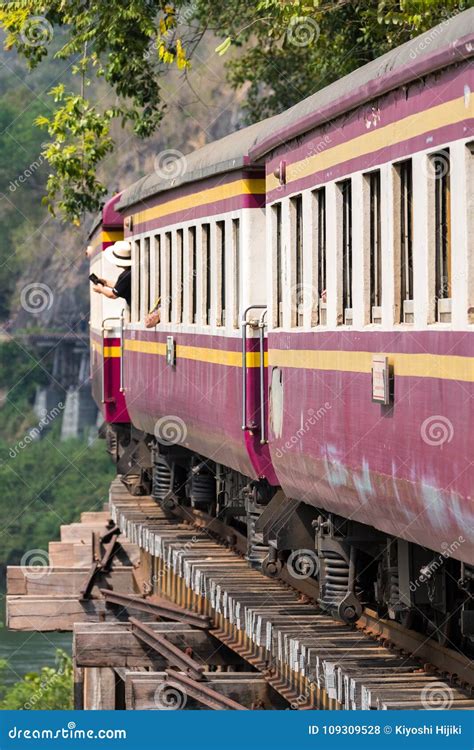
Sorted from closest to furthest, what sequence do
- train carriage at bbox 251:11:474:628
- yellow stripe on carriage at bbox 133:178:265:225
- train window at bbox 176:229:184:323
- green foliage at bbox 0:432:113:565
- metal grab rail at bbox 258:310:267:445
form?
1. train carriage at bbox 251:11:474:628
2. metal grab rail at bbox 258:310:267:445
3. yellow stripe on carriage at bbox 133:178:265:225
4. train window at bbox 176:229:184:323
5. green foliage at bbox 0:432:113:565

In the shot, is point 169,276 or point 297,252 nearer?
point 297,252

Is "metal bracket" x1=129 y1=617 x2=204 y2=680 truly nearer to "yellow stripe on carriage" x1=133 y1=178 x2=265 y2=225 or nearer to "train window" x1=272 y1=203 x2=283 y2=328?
"train window" x1=272 y1=203 x2=283 y2=328

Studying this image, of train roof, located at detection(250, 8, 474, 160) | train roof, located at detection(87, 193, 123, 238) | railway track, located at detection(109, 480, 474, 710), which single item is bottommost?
railway track, located at detection(109, 480, 474, 710)

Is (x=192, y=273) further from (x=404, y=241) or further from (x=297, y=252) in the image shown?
(x=404, y=241)

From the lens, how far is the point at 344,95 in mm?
10469

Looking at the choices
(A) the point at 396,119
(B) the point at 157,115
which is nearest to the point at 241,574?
(A) the point at 396,119

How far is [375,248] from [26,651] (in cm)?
3813

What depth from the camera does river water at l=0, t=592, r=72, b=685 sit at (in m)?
43.5

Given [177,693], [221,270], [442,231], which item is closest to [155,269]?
[221,270]

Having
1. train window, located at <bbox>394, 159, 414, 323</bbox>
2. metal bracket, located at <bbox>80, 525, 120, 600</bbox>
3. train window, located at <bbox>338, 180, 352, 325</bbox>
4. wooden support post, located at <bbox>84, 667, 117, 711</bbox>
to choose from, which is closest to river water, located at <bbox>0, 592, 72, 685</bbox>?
metal bracket, located at <bbox>80, 525, 120, 600</bbox>

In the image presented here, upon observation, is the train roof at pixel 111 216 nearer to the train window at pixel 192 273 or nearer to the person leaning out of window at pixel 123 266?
the person leaning out of window at pixel 123 266

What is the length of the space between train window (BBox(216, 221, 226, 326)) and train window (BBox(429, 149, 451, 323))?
5.71 m

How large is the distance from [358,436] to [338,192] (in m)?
1.51

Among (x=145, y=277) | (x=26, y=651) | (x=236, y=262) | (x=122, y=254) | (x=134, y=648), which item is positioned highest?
(x=122, y=254)
